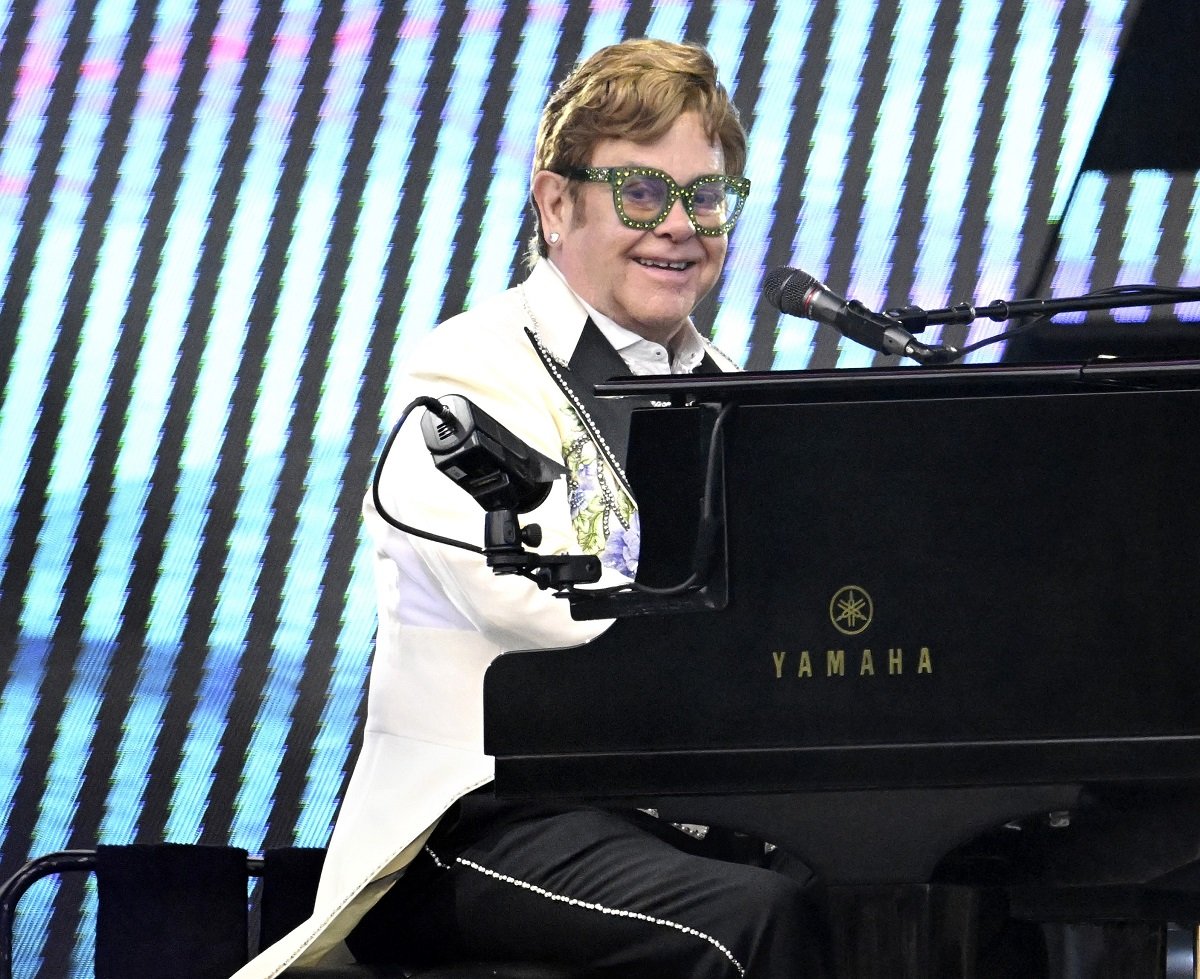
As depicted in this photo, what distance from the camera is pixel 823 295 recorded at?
1.85m

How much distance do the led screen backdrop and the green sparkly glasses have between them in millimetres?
877

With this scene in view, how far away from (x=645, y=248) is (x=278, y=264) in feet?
3.56

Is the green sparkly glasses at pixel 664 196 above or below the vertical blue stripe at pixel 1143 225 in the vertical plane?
below

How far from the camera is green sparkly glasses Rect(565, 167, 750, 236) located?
2.17 metres

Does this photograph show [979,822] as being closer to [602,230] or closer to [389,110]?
[602,230]

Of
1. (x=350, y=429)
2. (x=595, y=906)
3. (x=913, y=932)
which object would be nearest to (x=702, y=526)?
(x=913, y=932)

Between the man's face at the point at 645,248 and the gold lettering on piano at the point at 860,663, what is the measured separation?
0.95 meters

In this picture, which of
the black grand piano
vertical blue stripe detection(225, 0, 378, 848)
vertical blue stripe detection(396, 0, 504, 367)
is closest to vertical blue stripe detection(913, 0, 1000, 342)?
vertical blue stripe detection(396, 0, 504, 367)

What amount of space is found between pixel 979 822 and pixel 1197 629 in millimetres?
219

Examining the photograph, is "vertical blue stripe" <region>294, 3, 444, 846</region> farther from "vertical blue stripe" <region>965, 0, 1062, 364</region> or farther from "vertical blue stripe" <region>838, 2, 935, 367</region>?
"vertical blue stripe" <region>965, 0, 1062, 364</region>

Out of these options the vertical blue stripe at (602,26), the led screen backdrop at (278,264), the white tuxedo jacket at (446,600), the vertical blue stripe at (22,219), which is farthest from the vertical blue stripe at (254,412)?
the white tuxedo jacket at (446,600)

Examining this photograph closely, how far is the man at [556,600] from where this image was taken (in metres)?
1.73

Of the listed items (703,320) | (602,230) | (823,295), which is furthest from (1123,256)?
(823,295)

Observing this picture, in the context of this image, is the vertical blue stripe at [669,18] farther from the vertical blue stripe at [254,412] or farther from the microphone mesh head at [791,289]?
the microphone mesh head at [791,289]
